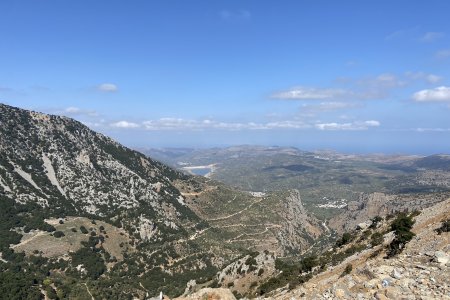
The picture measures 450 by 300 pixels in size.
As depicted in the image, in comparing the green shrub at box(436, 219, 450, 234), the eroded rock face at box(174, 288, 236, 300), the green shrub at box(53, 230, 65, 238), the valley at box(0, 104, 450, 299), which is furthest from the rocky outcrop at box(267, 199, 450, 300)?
the green shrub at box(53, 230, 65, 238)

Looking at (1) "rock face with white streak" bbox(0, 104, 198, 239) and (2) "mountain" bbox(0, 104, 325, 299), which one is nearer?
(2) "mountain" bbox(0, 104, 325, 299)

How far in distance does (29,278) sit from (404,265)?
9511 centimetres

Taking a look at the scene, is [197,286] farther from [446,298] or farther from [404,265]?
[446,298]

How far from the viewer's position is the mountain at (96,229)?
109 m

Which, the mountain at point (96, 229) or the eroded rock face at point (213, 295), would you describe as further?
the mountain at point (96, 229)

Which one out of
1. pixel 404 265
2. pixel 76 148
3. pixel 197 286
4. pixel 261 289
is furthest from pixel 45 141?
pixel 404 265

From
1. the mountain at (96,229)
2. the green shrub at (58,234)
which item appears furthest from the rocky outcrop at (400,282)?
the green shrub at (58,234)

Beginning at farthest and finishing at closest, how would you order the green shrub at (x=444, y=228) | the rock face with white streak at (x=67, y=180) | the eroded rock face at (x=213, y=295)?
the rock face with white streak at (x=67, y=180)
the green shrub at (x=444, y=228)
the eroded rock face at (x=213, y=295)

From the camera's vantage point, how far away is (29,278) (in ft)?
318

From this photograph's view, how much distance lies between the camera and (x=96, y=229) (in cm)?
13938

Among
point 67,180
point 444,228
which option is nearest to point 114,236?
point 67,180

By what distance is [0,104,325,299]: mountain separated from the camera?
358ft

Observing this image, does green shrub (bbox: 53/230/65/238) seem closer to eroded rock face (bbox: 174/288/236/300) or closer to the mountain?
the mountain

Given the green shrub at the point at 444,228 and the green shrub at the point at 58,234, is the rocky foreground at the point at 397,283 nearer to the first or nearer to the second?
the green shrub at the point at 444,228
